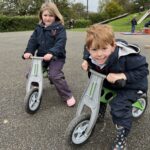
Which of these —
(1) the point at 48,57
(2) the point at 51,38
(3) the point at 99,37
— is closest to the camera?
(3) the point at 99,37

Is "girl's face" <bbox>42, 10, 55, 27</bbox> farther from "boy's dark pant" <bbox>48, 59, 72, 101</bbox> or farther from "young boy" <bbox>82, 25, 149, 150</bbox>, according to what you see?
"young boy" <bbox>82, 25, 149, 150</bbox>

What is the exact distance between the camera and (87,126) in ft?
10.0

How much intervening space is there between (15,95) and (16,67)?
2546mm

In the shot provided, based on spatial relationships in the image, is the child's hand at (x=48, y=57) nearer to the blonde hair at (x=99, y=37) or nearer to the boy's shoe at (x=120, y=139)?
the blonde hair at (x=99, y=37)

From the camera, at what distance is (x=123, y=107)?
9.53 feet

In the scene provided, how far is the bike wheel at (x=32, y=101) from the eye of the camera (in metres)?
3.84

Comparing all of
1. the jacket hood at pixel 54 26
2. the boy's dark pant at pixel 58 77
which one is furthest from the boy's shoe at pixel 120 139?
the jacket hood at pixel 54 26

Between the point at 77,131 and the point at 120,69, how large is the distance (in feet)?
2.39

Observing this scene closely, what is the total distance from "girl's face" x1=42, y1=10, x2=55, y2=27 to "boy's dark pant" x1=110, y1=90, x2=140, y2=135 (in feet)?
5.49

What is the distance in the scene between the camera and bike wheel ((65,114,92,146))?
2.90 m

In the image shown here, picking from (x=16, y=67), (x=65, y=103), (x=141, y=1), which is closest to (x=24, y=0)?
(x=141, y=1)

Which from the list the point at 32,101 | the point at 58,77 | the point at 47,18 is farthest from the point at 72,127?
the point at 47,18

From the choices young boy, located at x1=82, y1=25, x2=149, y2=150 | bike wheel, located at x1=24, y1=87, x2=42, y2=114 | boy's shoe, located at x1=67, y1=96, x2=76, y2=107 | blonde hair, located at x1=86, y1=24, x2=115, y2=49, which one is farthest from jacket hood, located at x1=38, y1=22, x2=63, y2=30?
blonde hair, located at x1=86, y1=24, x2=115, y2=49

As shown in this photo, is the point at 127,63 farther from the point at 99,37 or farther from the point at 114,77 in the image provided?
the point at 99,37
